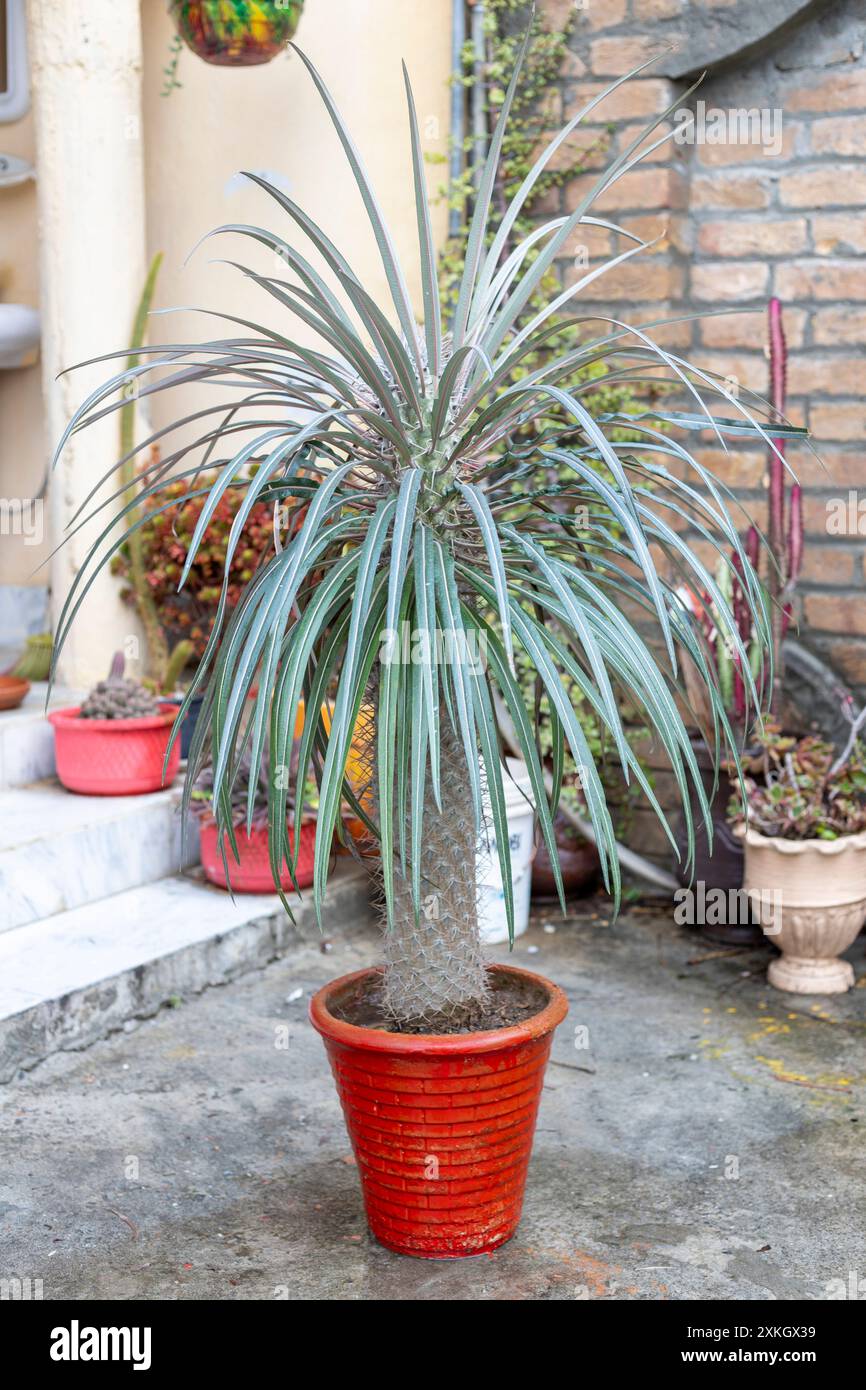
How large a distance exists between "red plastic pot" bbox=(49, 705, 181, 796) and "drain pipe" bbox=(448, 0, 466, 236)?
67.7 inches

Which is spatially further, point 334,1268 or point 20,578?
point 20,578

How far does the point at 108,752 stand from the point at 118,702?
138mm

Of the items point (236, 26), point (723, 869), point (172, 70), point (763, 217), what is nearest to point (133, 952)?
point (723, 869)

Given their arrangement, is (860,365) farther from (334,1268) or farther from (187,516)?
(334,1268)

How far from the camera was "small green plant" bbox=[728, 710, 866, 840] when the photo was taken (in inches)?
138

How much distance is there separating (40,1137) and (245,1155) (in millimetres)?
392

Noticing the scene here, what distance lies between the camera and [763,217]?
13.1 ft

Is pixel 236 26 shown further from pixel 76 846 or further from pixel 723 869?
pixel 723 869

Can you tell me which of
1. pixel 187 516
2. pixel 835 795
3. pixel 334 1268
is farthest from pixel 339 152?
pixel 334 1268

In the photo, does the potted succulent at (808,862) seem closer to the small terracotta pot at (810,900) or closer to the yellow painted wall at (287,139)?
the small terracotta pot at (810,900)

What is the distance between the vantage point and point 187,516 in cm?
444

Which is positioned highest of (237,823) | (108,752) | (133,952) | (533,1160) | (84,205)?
(84,205)

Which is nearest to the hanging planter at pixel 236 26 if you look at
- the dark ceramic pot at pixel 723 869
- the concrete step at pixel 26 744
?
the concrete step at pixel 26 744
